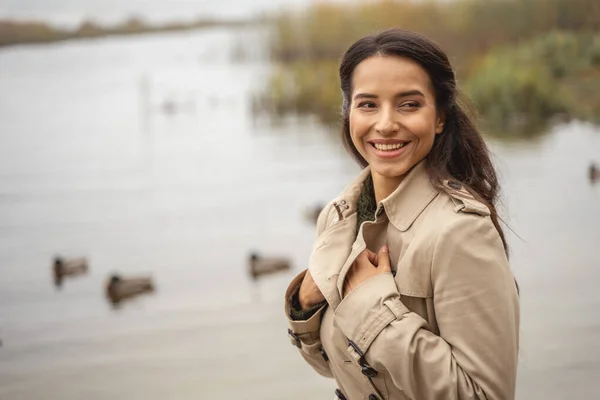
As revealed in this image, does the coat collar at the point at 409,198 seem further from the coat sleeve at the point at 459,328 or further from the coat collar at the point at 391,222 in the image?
the coat sleeve at the point at 459,328

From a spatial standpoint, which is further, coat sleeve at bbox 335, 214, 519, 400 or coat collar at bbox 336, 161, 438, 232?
coat collar at bbox 336, 161, 438, 232

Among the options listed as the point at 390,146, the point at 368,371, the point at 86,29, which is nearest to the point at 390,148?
the point at 390,146

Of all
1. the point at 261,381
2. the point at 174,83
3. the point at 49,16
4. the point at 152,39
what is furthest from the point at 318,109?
the point at 261,381

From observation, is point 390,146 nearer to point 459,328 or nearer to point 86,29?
point 459,328

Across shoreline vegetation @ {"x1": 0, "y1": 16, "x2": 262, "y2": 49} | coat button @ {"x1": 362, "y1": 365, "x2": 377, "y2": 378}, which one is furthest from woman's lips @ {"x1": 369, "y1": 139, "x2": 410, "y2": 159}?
shoreline vegetation @ {"x1": 0, "y1": 16, "x2": 262, "y2": 49}

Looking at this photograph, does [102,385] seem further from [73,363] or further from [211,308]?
[211,308]

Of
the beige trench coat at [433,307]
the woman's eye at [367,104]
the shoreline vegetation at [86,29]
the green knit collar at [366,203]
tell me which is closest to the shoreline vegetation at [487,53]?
the shoreline vegetation at [86,29]

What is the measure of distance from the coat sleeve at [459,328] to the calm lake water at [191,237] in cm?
38

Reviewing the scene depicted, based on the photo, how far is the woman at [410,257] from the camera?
49.4 inches

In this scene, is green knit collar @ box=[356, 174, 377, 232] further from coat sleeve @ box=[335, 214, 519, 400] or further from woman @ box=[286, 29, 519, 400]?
coat sleeve @ box=[335, 214, 519, 400]

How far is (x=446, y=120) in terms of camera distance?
1.46 metres

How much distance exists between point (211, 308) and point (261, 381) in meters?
2.04

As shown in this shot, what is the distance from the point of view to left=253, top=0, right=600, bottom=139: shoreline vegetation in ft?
49.8

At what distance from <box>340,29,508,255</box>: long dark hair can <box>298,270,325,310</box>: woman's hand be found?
0.29 meters
